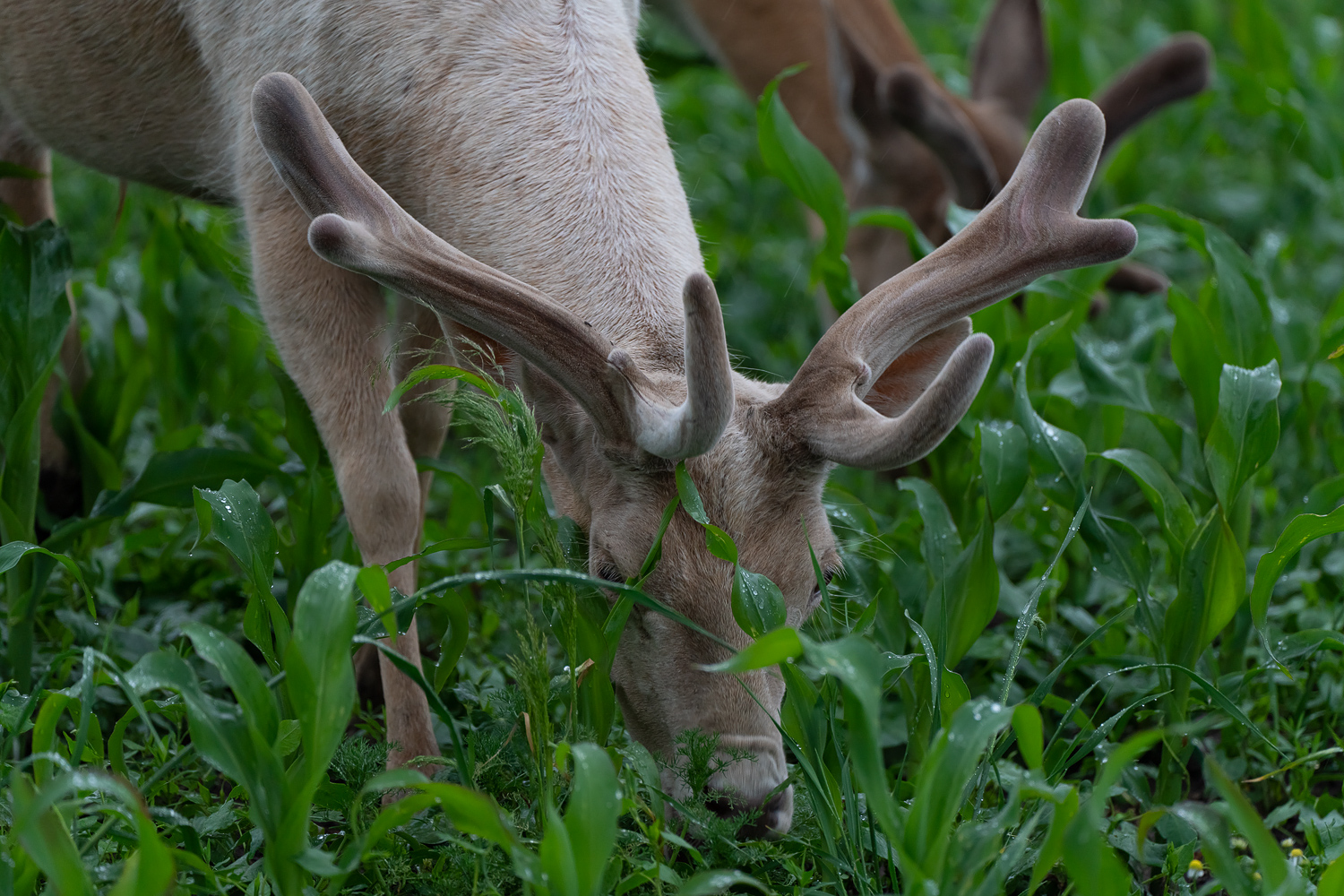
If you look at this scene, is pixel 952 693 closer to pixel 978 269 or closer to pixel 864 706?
pixel 864 706

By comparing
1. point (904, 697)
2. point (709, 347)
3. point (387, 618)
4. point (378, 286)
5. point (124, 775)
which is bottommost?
point (904, 697)

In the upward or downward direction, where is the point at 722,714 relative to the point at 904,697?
upward

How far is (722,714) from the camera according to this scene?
2.47 meters

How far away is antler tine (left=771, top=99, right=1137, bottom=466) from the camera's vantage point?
8.04 feet

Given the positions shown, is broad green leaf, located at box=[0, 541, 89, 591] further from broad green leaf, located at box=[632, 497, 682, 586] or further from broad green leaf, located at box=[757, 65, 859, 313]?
broad green leaf, located at box=[757, 65, 859, 313]

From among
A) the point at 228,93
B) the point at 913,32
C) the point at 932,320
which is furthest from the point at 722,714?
the point at 913,32

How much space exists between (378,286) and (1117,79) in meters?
3.07

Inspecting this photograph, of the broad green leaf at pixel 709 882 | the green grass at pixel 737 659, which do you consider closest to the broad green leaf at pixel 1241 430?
the green grass at pixel 737 659

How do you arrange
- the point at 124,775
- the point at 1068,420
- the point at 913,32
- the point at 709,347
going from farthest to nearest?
the point at 913,32 → the point at 1068,420 → the point at 124,775 → the point at 709,347

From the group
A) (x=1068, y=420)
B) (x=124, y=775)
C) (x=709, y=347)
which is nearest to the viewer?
(x=709, y=347)

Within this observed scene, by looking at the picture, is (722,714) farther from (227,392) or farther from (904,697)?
(227,392)

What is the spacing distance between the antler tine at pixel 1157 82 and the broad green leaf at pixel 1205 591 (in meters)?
2.34

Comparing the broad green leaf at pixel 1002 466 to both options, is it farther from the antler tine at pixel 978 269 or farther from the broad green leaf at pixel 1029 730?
the broad green leaf at pixel 1029 730

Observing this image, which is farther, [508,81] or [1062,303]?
[1062,303]
